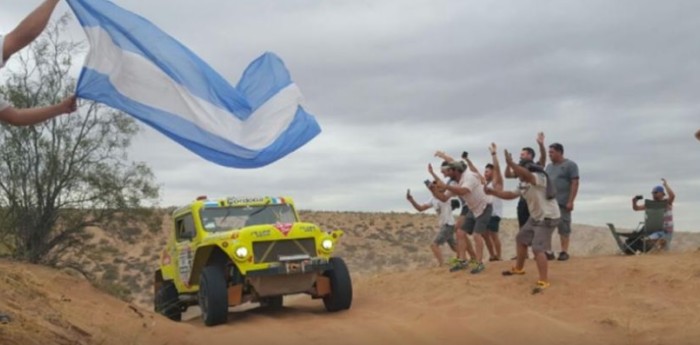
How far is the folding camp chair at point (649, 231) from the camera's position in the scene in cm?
1464

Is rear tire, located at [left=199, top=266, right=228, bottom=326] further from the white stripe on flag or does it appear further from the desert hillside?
the white stripe on flag

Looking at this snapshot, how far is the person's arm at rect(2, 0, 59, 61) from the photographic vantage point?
15.7ft

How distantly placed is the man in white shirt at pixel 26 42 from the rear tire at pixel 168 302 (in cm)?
775

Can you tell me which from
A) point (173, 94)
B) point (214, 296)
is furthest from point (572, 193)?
point (173, 94)

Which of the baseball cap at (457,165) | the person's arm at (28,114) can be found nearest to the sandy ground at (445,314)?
the baseball cap at (457,165)

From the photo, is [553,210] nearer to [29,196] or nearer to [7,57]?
[7,57]

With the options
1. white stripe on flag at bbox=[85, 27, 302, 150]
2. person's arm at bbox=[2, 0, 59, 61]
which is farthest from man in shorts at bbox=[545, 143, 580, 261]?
person's arm at bbox=[2, 0, 59, 61]

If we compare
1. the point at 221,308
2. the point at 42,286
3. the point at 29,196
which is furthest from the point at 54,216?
the point at 221,308

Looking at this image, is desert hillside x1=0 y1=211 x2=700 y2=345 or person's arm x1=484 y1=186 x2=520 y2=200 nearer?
desert hillside x1=0 y1=211 x2=700 y2=345

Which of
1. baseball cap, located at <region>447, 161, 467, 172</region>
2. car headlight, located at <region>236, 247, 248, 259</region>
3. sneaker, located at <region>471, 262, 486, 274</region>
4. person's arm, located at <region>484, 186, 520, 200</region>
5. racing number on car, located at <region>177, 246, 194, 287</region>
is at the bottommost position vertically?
sneaker, located at <region>471, 262, 486, 274</region>

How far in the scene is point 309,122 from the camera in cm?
884

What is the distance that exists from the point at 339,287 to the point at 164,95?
4640 millimetres

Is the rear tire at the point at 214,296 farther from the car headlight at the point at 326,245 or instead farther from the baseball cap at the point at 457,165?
the baseball cap at the point at 457,165

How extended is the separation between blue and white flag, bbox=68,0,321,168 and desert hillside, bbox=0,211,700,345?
2.52m
